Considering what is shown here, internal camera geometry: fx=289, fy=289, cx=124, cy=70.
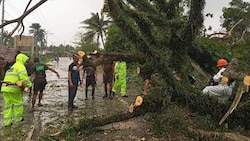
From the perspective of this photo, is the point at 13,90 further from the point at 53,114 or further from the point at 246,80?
the point at 246,80

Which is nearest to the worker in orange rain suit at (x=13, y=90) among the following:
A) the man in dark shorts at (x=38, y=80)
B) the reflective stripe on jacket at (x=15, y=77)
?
the reflective stripe on jacket at (x=15, y=77)

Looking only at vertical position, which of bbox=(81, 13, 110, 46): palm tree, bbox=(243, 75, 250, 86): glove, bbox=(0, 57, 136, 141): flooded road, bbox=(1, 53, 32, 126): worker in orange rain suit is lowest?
bbox=(0, 57, 136, 141): flooded road

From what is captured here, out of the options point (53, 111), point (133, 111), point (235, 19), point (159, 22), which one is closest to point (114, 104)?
point (53, 111)

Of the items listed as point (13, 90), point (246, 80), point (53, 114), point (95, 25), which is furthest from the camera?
point (95, 25)

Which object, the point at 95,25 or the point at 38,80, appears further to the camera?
the point at 95,25

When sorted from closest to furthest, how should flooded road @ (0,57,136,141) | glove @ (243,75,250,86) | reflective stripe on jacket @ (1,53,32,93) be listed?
glove @ (243,75,250,86) < flooded road @ (0,57,136,141) < reflective stripe on jacket @ (1,53,32,93)

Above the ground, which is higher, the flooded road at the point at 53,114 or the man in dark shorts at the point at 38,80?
the man in dark shorts at the point at 38,80

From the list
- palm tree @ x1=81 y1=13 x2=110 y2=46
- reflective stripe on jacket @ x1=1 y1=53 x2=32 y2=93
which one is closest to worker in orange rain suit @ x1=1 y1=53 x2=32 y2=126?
reflective stripe on jacket @ x1=1 y1=53 x2=32 y2=93

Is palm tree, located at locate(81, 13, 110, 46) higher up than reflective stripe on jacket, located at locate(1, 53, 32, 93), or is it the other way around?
palm tree, located at locate(81, 13, 110, 46)

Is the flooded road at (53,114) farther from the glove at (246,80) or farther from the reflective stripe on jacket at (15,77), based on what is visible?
the glove at (246,80)

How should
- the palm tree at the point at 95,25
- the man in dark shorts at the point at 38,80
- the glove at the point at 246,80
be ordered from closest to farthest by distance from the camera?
the glove at the point at 246,80, the man in dark shorts at the point at 38,80, the palm tree at the point at 95,25

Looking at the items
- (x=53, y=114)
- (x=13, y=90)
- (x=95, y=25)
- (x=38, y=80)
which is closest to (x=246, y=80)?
(x=13, y=90)

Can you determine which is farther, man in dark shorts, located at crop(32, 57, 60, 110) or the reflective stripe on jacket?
man in dark shorts, located at crop(32, 57, 60, 110)

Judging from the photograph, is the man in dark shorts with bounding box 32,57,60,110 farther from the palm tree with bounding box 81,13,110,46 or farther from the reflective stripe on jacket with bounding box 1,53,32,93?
the palm tree with bounding box 81,13,110,46
